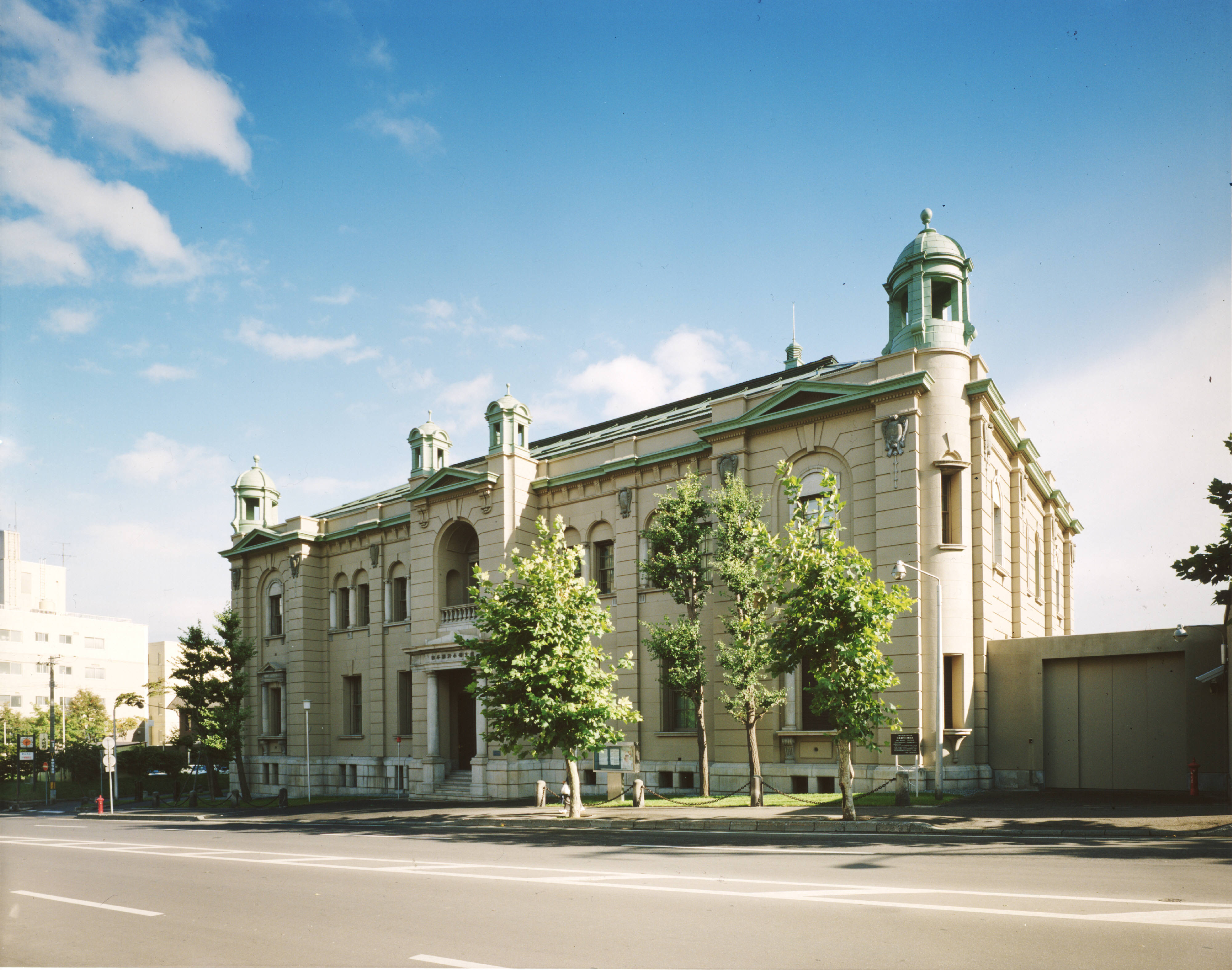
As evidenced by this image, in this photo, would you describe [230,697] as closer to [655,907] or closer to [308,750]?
[308,750]

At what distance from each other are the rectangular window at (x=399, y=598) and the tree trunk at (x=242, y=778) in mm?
9213

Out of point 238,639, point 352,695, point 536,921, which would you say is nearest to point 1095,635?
point 536,921

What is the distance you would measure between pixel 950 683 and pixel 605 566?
1350cm

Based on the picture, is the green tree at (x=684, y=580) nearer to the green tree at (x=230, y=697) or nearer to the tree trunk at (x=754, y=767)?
the tree trunk at (x=754, y=767)

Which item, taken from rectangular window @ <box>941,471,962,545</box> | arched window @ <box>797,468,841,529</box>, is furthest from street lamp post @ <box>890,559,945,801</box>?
arched window @ <box>797,468,841,529</box>

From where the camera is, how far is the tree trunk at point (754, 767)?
81.5 feet

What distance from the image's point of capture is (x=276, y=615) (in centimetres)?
4881

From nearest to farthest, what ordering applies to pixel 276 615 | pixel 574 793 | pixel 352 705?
pixel 574 793 < pixel 352 705 < pixel 276 615

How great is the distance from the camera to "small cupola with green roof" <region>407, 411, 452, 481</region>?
4362cm

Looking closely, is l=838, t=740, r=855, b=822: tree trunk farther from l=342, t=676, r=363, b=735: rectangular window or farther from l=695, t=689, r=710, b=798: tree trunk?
l=342, t=676, r=363, b=735: rectangular window

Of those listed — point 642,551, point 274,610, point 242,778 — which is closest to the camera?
point 642,551

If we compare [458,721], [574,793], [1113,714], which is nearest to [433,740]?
[458,721]

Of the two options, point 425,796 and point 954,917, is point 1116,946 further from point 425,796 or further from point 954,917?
point 425,796

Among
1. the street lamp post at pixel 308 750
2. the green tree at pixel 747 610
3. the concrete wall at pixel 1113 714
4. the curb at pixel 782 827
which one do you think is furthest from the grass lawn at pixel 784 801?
the street lamp post at pixel 308 750
